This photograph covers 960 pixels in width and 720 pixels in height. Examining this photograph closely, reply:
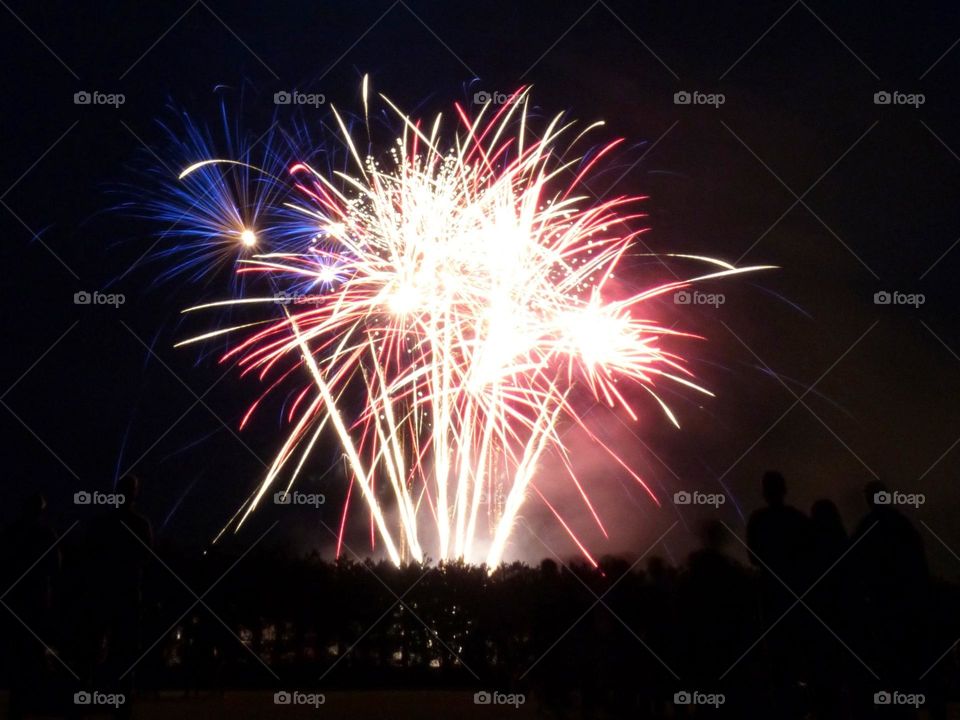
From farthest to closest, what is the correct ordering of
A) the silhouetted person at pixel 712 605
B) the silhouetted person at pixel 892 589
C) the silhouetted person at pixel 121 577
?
the silhouetted person at pixel 712 605 → the silhouetted person at pixel 121 577 → the silhouetted person at pixel 892 589

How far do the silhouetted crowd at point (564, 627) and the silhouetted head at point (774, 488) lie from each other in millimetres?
11

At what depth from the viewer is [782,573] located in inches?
283

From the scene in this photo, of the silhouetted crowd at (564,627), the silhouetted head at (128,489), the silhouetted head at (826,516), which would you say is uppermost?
the silhouetted head at (128,489)

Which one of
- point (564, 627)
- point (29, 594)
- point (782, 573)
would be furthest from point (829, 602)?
point (29, 594)

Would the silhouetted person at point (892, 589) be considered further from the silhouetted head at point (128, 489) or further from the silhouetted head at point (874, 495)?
the silhouetted head at point (128, 489)

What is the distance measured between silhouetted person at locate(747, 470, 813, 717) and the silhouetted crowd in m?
0.01

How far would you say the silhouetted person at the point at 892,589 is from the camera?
7.17 metres

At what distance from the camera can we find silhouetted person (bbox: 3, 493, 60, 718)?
23.9ft

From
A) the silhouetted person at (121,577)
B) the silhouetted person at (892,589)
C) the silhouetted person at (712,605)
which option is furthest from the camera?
the silhouetted person at (712,605)

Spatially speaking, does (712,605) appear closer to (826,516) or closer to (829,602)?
(829,602)

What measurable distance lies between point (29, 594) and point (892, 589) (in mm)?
6472

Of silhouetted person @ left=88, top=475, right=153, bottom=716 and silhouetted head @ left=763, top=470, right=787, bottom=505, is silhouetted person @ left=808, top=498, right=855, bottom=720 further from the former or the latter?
silhouetted person @ left=88, top=475, right=153, bottom=716

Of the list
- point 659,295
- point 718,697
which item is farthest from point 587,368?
point 718,697

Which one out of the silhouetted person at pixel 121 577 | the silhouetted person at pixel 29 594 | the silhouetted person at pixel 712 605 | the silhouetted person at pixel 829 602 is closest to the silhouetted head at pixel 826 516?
the silhouetted person at pixel 829 602
